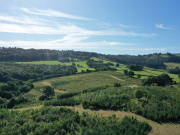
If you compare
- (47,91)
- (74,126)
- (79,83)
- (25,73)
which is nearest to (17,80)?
(25,73)

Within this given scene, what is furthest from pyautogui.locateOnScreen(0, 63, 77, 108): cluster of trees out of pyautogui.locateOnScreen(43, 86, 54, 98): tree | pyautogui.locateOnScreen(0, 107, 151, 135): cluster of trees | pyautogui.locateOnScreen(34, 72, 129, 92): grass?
pyautogui.locateOnScreen(0, 107, 151, 135): cluster of trees

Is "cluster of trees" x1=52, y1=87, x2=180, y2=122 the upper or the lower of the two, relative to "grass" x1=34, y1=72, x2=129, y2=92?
upper

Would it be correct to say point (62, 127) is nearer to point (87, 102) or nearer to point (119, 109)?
point (87, 102)

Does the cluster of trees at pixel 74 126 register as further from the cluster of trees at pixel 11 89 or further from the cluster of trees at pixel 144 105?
the cluster of trees at pixel 11 89

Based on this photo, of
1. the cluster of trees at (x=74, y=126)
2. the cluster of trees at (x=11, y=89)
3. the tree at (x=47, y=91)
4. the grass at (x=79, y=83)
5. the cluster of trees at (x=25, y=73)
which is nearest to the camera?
the cluster of trees at (x=74, y=126)

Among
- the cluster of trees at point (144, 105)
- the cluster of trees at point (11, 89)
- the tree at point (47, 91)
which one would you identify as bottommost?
the cluster of trees at point (11, 89)

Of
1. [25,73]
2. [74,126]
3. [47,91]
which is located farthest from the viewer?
[25,73]

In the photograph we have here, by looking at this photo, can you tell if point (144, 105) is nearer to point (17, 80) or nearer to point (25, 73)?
point (17, 80)

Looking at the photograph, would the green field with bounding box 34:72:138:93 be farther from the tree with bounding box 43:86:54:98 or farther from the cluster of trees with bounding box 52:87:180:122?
the cluster of trees with bounding box 52:87:180:122

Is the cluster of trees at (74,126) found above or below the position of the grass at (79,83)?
above

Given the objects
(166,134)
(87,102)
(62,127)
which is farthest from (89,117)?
(166,134)

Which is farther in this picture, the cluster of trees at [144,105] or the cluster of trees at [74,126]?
the cluster of trees at [144,105]

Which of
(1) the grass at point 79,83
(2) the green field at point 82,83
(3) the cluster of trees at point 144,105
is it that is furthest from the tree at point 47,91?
(3) the cluster of trees at point 144,105
